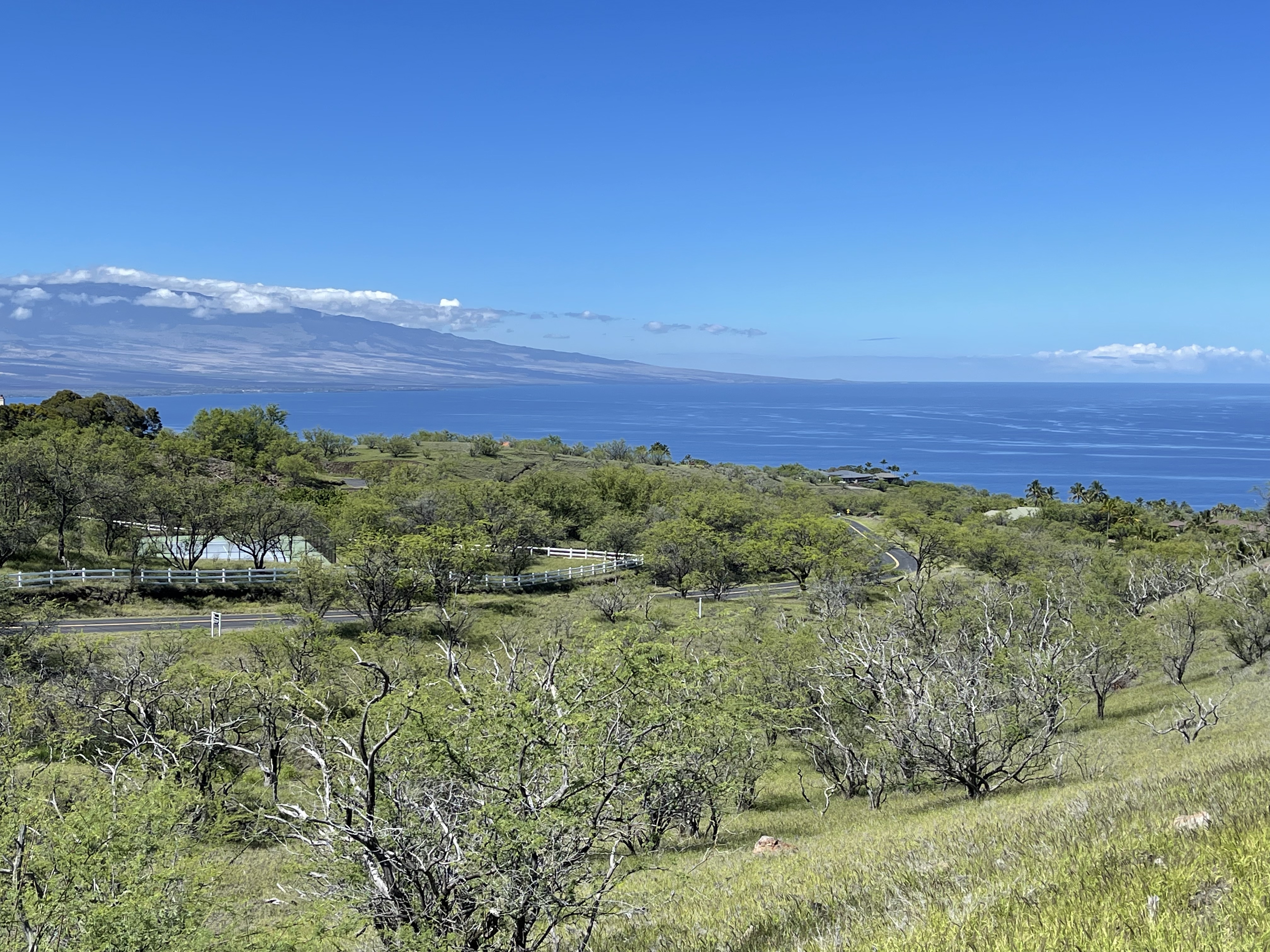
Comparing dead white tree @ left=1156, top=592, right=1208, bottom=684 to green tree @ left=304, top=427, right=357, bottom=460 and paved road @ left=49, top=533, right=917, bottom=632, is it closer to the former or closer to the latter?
paved road @ left=49, top=533, right=917, bottom=632

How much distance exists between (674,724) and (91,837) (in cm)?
783

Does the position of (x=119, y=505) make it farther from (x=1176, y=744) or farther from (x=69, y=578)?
(x=1176, y=744)

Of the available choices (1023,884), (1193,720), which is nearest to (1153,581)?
(1193,720)

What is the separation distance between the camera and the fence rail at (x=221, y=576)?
41094 millimetres

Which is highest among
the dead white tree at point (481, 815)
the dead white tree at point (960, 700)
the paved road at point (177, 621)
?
the dead white tree at point (481, 815)

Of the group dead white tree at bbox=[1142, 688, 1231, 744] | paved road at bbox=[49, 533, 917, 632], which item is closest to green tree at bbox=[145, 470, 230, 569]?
paved road at bbox=[49, 533, 917, 632]

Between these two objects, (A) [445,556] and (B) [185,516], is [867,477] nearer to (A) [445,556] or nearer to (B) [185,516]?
(A) [445,556]

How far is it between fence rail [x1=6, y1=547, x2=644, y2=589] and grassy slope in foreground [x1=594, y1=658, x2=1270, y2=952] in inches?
1633

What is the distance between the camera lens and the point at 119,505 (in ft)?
156

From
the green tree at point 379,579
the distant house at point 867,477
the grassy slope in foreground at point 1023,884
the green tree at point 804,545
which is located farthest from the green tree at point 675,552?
the distant house at point 867,477

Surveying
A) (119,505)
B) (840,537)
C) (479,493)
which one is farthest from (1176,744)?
(119,505)

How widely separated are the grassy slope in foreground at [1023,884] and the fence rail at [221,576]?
41.5m

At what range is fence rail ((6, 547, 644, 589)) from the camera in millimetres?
41094

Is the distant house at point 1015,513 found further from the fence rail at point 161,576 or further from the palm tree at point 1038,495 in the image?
the fence rail at point 161,576
